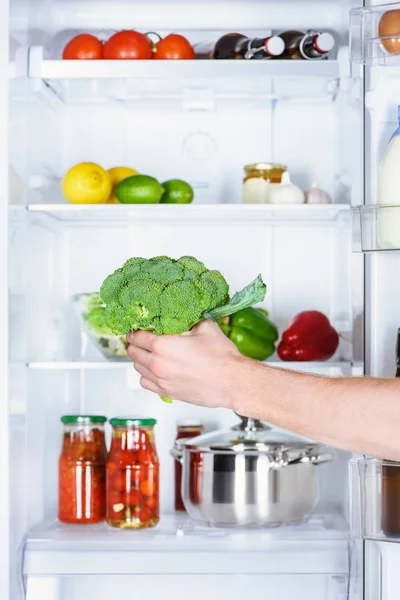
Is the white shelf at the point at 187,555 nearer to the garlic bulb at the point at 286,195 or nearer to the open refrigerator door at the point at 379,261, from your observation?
the open refrigerator door at the point at 379,261

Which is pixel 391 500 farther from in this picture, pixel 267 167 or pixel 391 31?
pixel 267 167

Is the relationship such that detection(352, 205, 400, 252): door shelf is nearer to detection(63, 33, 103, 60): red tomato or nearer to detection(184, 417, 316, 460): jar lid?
detection(184, 417, 316, 460): jar lid

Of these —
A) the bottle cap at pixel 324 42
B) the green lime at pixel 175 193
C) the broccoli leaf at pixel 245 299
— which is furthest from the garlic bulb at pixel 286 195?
the broccoli leaf at pixel 245 299

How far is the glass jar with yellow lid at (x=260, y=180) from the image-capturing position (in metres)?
2.21

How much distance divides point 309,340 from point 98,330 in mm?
490

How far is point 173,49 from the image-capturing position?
7.00 feet

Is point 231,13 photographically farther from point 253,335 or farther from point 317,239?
point 253,335

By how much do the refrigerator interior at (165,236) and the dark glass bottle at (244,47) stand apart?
5cm

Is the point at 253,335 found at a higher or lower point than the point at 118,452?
higher

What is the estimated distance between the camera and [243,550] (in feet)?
6.56

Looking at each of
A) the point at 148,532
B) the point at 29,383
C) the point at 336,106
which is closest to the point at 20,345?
the point at 29,383

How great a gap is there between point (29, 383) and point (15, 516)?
1.00ft

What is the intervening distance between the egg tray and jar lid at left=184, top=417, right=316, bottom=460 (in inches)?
33.1

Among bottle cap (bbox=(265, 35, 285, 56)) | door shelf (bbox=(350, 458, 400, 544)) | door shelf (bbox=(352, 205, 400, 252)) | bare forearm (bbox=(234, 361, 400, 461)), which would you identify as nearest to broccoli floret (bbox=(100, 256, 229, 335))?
bare forearm (bbox=(234, 361, 400, 461))
